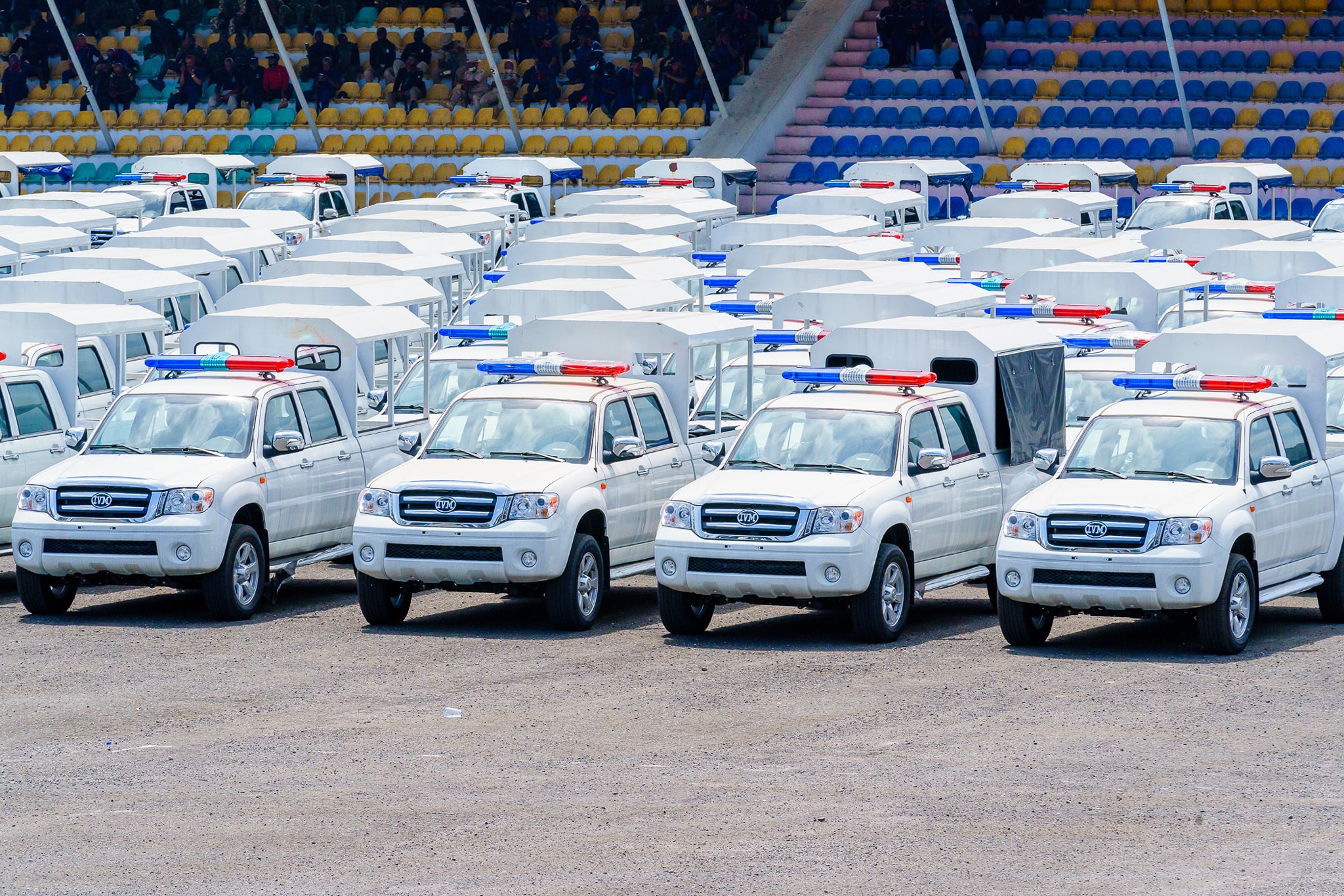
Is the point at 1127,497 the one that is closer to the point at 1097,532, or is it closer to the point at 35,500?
the point at 1097,532

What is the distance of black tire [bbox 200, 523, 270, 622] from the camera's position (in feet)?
54.3

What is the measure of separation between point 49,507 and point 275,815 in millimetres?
6549

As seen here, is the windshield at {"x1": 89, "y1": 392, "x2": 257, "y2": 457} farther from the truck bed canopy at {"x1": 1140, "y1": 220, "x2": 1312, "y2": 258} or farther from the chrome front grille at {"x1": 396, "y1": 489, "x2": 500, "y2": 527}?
the truck bed canopy at {"x1": 1140, "y1": 220, "x2": 1312, "y2": 258}

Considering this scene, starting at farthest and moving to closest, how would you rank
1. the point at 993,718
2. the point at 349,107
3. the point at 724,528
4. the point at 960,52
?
the point at 349,107
the point at 960,52
the point at 724,528
the point at 993,718

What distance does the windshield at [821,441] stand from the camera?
16.0 meters

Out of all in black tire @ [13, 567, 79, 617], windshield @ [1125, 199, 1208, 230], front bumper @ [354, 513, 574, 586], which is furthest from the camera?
windshield @ [1125, 199, 1208, 230]

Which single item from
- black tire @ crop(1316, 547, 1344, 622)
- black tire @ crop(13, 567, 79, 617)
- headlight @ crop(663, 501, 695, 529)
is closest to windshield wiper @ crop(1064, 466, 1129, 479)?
black tire @ crop(1316, 547, 1344, 622)

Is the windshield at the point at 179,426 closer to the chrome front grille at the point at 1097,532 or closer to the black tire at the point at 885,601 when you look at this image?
the black tire at the point at 885,601

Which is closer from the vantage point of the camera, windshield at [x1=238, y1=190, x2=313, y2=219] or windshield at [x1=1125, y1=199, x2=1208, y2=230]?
windshield at [x1=1125, y1=199, x2=1208, y2=230]

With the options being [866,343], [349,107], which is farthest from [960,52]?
[866,343]

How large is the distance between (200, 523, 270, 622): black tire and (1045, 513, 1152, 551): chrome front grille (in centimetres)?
602

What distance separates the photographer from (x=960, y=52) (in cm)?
4500

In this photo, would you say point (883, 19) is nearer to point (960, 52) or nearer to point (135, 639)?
point (960, 52)

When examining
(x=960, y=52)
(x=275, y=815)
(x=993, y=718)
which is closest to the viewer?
(x=275, y=815)
